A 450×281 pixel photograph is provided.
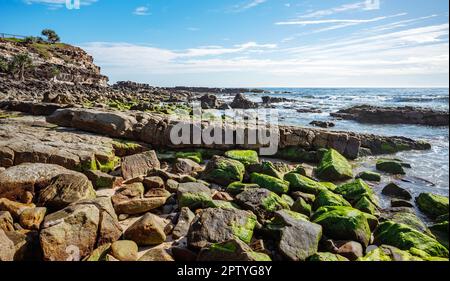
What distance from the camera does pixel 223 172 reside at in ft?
30.1

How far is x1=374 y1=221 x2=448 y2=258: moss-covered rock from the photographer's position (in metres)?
5.89

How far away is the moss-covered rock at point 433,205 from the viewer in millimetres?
8234

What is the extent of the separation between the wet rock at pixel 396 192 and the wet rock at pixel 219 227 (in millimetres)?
6061

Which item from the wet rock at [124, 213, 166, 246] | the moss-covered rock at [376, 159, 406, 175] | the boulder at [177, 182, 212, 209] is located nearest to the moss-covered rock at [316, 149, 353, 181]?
the moss-covered rock at [376, 159, 406, 175]

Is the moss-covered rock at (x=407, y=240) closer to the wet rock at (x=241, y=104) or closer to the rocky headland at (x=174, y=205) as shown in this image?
the rocky headland at (x=174, y=205)

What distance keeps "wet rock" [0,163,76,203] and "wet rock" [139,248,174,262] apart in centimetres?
315

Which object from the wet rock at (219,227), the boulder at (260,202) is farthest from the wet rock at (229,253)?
the boulder at (260,202)

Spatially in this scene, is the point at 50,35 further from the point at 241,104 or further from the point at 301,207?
the point at 301,207

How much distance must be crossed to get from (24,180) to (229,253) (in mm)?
4769

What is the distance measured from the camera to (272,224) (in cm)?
576

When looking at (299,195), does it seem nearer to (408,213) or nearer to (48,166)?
(408,213)

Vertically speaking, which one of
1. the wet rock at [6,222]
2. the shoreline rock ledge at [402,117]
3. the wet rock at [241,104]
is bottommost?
the wet rock at [6,222]

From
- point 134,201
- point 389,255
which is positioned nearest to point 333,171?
point 389,255
